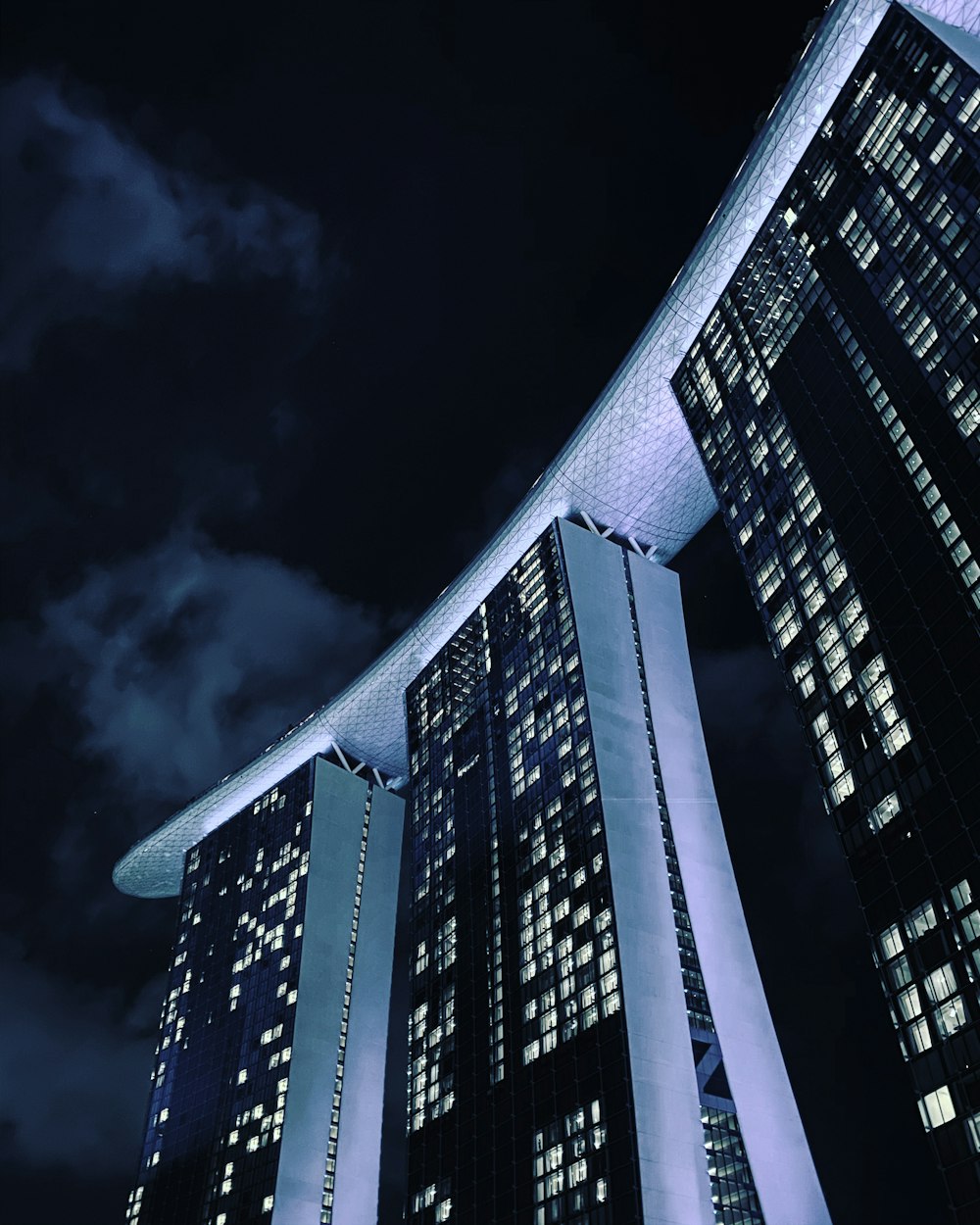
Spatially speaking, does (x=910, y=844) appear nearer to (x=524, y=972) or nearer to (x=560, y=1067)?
(x=560, y=1067)

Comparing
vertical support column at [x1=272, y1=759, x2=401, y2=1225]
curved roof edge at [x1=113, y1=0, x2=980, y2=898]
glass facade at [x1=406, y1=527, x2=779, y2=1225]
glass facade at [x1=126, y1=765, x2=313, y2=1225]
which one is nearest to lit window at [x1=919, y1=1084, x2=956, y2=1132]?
glass facade at [x1=406, y1=527, x2=779, y2=1225]


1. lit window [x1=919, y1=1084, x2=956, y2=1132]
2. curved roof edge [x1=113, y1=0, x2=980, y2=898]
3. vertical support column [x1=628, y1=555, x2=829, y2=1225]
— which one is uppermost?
curved roof edge [x1=113, y1=0, x2=980, y2=898]

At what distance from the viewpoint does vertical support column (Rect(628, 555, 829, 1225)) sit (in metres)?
78.9

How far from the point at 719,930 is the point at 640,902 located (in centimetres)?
823

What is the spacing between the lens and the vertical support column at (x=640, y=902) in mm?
75812

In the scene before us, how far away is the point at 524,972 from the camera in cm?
9525

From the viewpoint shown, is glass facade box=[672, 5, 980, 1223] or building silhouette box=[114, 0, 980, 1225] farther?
building silhouette box=[114, 0, 980, 1225]

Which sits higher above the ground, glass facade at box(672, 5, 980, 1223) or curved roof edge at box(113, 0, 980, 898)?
curved roof edge at box(113, 0, 980, 898)

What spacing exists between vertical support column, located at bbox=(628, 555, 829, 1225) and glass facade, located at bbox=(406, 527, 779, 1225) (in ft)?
4.01

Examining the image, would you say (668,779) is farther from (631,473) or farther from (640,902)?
(631,473)

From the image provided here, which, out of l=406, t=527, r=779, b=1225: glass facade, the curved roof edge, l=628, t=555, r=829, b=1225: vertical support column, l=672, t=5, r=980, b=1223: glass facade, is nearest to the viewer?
l=672, t=5, r=980, b=1223: glass facade

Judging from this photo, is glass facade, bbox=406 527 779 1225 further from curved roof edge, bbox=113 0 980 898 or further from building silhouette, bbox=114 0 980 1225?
curved roof edge, bbox=113 0 980 898

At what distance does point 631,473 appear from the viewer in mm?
119750

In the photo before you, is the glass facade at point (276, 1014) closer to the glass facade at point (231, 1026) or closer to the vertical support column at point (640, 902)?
the glass facade at point (231, 1026)
